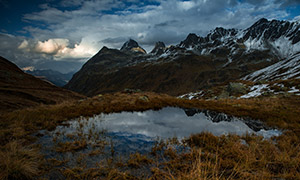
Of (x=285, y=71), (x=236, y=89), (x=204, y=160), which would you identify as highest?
(x=285, y=71)

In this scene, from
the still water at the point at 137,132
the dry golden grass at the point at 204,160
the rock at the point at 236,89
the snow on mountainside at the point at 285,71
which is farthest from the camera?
the snow on mountainside at the point at 285,71

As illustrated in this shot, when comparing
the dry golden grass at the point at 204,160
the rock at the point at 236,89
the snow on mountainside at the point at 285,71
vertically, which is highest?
the snow on mountainside at the point at 285,71

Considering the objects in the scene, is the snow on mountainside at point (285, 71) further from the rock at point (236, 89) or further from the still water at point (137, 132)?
the still water at point (137, 132)

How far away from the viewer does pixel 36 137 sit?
24.4 feet

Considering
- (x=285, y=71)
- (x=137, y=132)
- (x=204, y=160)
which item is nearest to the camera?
(x=204, y=160)

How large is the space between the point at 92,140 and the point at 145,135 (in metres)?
Answer: 3.03

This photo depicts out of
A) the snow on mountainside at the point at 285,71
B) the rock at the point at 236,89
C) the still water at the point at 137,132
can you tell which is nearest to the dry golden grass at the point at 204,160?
the still water at the point at 137,132

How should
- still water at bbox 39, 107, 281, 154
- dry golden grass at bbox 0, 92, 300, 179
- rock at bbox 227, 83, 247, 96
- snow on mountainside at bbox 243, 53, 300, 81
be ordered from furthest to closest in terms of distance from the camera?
1. snow on mountainside at bbox 243, 53, 300, 81
2. rock at bbox 227, 83, 247, 96
3. still water at bbox 39, 107, 281, 154
4. dry golden grass at bbox 0, 92, 300, 179

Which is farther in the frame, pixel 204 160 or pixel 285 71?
pixel 285 71

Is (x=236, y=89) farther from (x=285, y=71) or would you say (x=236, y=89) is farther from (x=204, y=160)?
(x=285, y=71)

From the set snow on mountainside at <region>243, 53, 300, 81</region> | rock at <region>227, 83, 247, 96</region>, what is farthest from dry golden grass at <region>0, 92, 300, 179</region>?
snow on mountainside at <region>243, 53, 300, 81</region>

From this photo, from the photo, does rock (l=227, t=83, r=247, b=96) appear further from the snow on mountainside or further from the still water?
the snow on mountainside

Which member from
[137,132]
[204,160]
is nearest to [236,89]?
[137,132]

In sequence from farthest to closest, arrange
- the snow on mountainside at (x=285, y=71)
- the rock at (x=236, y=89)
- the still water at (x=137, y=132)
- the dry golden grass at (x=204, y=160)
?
the snow on mountainside at (x=285, y=71)
the rock at (x=236, y=89)
the still water at (x=137, y=132)
the dry golden grass at (x=204, y=160)
